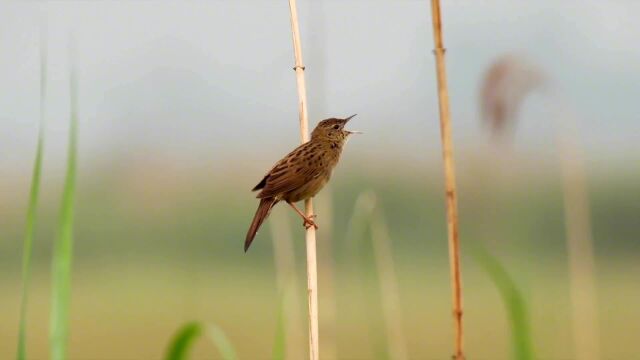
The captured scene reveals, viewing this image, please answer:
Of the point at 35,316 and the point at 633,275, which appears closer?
the point at 35,316

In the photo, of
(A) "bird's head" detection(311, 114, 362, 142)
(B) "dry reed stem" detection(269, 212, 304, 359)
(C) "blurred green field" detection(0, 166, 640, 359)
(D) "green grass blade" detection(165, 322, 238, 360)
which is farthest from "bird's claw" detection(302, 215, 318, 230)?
(C) "blurred green field" detection(0, 166, 640, 359)

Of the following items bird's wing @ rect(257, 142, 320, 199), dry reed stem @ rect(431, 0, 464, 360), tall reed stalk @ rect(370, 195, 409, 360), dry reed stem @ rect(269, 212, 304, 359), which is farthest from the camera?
bird's wing @ rect(257, 142, 320, 199)

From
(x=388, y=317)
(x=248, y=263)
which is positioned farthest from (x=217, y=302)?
(x=388, y=317)

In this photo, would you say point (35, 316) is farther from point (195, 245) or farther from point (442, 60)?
point (442, 60)

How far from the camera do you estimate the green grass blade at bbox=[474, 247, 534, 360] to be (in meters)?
2.33

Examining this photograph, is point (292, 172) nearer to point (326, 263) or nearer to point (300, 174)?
point (300, 174)

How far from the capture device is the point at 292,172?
472cm

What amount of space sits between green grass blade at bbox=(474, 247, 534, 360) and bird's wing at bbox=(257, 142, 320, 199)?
228 centimetres

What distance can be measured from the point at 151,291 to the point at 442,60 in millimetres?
47454

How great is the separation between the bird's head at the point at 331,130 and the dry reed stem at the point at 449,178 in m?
2.40

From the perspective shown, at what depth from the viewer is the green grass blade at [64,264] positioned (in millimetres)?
2500

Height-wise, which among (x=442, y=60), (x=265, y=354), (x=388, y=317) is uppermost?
(x=442, y=60)

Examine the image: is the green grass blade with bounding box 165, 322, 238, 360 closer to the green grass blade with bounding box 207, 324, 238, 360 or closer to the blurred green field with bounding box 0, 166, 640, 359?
the green grass blade with bounding box 207, 324, 238, 360

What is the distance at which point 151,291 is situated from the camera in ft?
161
